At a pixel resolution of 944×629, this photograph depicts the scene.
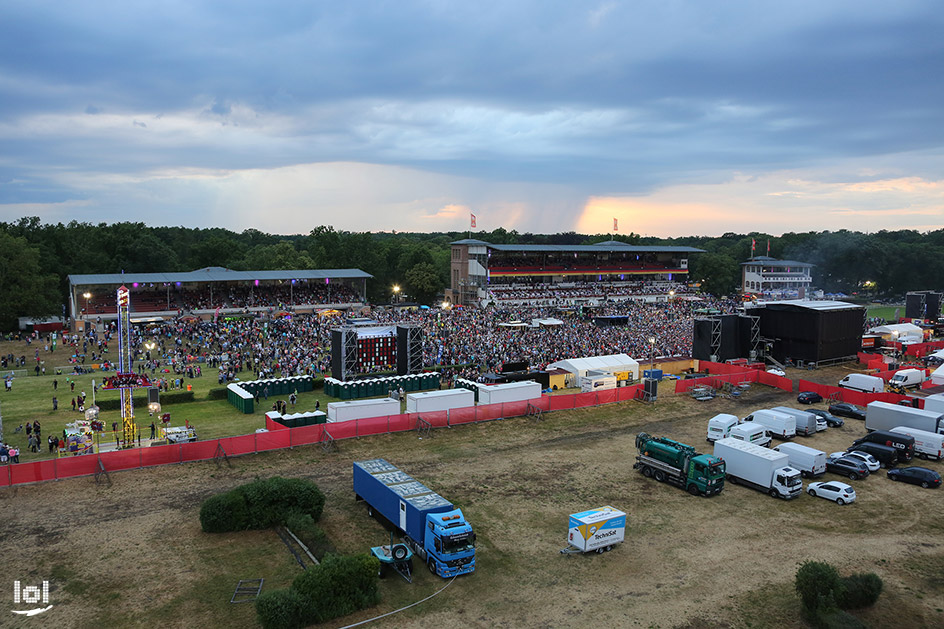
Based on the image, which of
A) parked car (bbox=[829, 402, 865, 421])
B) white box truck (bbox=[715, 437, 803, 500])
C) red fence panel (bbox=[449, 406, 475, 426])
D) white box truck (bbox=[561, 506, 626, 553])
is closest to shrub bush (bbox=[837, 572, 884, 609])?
white box truck (bbox=[561, 506, 626, 553])

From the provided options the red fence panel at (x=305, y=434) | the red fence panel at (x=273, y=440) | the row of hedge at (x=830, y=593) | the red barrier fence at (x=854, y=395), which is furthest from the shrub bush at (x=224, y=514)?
the red barrier fence at (x=854, y=395)

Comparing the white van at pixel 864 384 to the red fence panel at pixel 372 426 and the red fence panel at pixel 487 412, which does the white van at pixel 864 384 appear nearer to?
the red fence panel at pixel 487 412

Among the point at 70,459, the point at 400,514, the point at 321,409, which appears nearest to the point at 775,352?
the point at 321,409

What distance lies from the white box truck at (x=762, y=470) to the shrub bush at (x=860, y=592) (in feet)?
25.2

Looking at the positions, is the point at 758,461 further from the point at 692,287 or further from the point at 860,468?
the point at 692,287

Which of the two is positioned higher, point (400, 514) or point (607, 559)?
point (400, 514)

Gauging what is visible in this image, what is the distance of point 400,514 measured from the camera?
18625mm

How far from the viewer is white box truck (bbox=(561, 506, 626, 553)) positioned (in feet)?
60.6

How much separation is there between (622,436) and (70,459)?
24.7 metres

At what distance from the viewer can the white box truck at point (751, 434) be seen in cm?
2833

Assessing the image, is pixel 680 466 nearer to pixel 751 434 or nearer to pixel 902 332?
pixel 751 434

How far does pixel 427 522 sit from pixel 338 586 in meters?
3.25

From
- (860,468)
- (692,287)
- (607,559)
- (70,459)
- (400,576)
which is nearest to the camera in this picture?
(400,576)

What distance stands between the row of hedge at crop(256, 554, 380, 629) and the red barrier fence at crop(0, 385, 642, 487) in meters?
13.0
